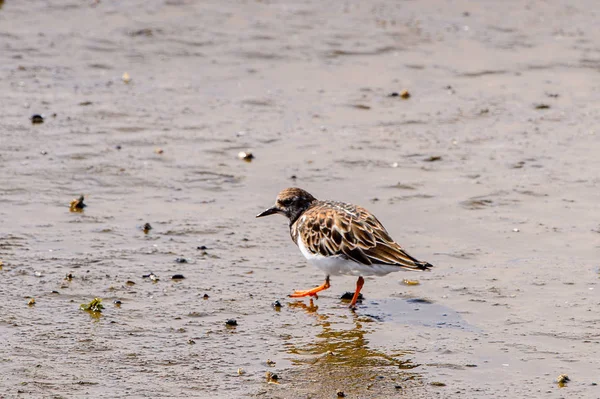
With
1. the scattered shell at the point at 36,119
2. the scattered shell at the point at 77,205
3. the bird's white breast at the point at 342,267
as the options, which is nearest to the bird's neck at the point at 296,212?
the bird's white breast at the point at 342,267

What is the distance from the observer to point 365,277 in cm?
1133

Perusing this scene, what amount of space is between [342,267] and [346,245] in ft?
0.73

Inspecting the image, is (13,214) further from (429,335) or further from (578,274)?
(578,274)

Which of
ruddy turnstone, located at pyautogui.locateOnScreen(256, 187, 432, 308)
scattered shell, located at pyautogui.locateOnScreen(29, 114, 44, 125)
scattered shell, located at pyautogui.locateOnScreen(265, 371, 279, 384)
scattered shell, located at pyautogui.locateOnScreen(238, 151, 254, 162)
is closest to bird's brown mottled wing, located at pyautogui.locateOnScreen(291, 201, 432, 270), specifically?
ruddy turnstone, located at pyautogui.locateOnScreen(256, 187, 432, 308)

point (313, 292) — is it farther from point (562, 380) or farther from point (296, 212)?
point (562, 380)

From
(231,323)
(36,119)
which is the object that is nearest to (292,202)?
(231,323)

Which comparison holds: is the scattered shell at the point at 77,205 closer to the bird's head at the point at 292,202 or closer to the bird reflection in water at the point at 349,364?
the bird's head at the point at 292,202

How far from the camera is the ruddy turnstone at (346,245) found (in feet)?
33.2

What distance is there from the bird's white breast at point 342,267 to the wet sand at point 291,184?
36 centimetres

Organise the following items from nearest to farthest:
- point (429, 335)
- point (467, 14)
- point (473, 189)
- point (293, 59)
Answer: point (429, 335), point (473, 189), point (293, 59), point (467, 14)

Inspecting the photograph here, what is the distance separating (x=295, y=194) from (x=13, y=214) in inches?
132

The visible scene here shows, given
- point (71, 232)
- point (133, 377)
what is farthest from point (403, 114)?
point (133, 377)

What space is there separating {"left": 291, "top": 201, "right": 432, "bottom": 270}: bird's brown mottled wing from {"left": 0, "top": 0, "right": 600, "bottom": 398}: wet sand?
55 centimetres

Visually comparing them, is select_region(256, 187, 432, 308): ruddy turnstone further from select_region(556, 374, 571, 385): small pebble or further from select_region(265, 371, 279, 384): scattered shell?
select_region(265, 371, 279, 384): scattered shell
